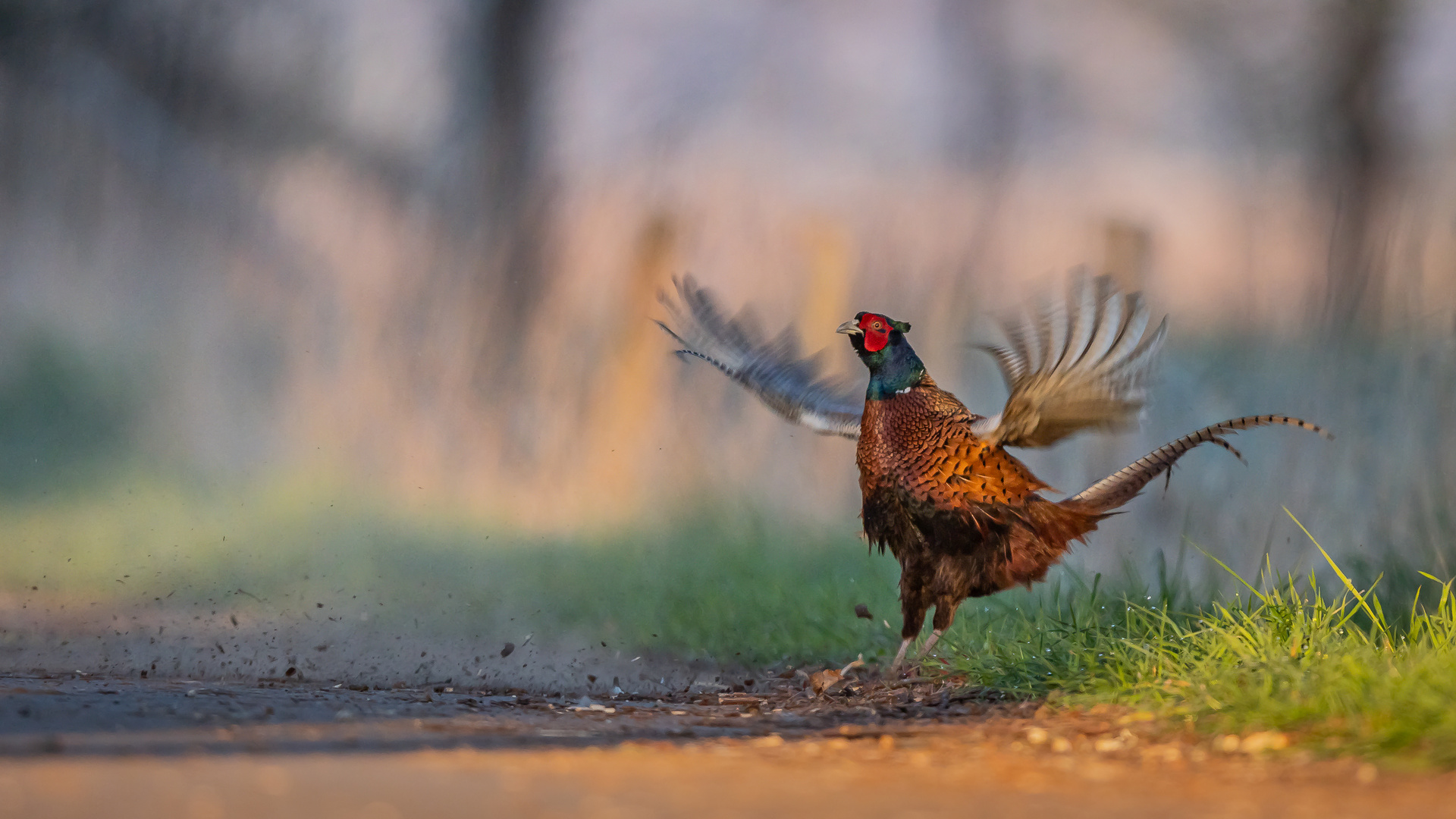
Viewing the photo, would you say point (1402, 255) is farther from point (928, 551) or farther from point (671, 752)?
point (671, 752)

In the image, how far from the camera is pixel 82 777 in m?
2.51

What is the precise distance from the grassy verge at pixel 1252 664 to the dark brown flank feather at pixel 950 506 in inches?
10.6

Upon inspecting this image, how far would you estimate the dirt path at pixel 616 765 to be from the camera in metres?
2.35

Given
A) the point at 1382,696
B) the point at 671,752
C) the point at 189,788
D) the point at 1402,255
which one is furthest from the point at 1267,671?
the point at 1402,255

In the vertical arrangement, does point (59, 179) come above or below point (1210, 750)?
above

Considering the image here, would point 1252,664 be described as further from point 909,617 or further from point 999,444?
point 909,617

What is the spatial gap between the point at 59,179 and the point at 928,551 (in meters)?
5.01

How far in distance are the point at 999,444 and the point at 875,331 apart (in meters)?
0.60

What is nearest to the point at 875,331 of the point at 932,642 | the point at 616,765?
the point at 932,642

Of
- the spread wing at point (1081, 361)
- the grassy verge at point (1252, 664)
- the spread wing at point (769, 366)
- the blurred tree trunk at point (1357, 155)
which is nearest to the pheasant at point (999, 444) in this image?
the spread wing at point (1081, 361)

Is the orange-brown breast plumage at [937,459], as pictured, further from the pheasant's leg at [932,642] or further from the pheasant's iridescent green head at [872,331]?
the pheasant's leg at [932,642]

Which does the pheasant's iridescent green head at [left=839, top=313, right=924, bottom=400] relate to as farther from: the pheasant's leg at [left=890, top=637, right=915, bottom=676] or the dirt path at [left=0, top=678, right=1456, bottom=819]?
the dirt path at [left=0, top=678, right=1456, bottom=819]

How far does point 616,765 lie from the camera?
2803 mm

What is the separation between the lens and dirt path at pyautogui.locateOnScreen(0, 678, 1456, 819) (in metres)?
2.35
